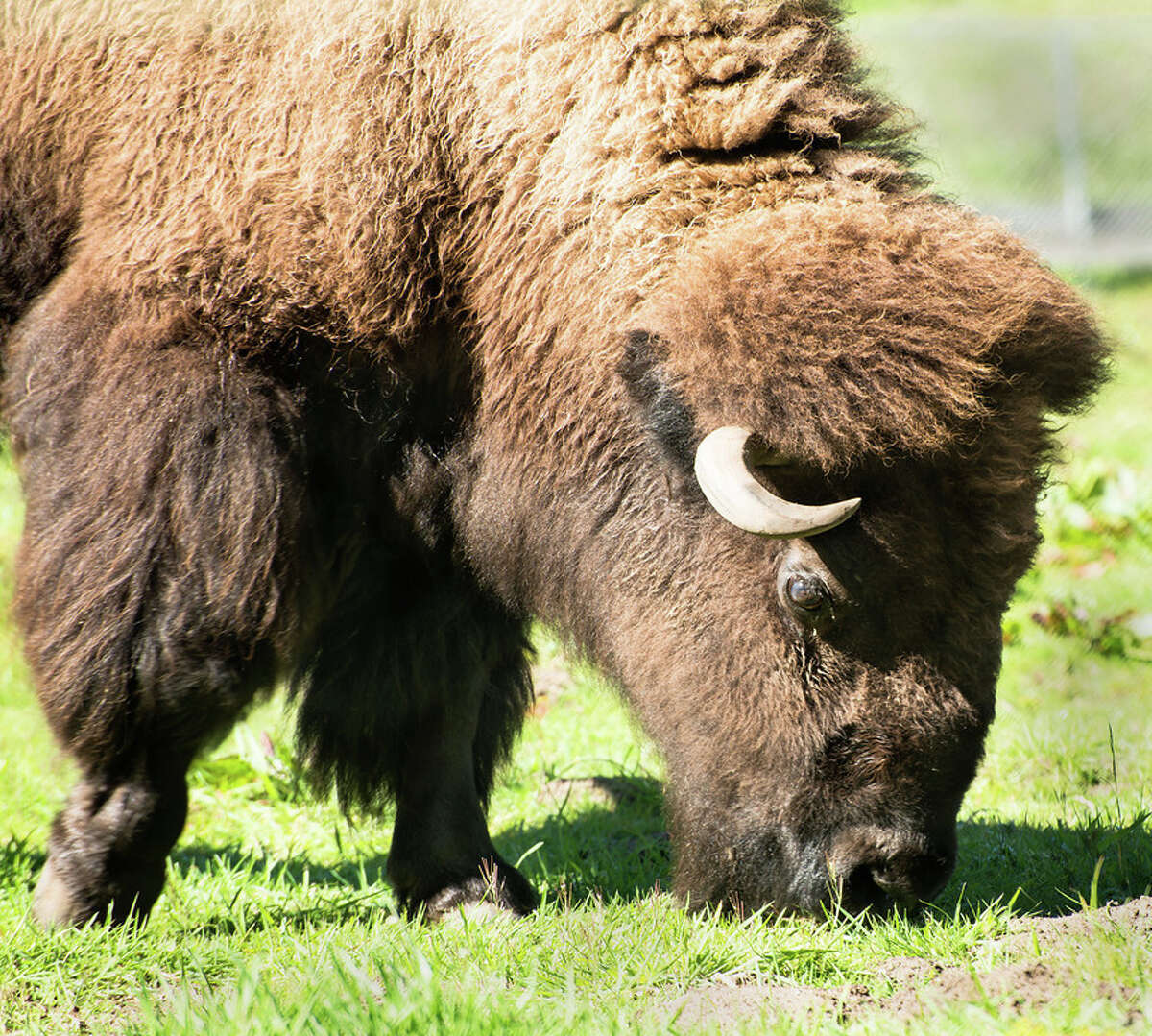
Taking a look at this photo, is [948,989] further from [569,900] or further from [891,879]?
[569,900]

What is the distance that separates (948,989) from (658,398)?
1.52 meters

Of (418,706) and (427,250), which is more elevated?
(427,250)

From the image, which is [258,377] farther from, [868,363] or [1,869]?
[1,869]

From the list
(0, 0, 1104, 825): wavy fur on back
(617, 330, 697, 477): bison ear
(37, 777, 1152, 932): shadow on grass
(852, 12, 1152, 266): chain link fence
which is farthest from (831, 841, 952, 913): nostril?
(852, 12, 1152, 266): chain link fence

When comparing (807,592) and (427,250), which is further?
(427,250)

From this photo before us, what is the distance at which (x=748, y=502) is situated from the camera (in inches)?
123

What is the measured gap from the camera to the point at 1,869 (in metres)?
4.44

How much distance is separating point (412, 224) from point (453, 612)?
1238mm

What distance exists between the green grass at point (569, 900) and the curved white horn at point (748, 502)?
0.96 m

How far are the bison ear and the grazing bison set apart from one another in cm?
1

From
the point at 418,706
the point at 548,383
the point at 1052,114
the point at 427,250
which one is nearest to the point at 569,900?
the point at 418,706

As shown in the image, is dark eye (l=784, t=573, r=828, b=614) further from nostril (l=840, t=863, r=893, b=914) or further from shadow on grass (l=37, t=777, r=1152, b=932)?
shadow on grass (l=37, t=777, r=1152, b=932)

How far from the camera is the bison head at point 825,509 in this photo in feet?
10.6

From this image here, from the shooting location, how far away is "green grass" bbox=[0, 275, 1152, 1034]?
10.0 feet
